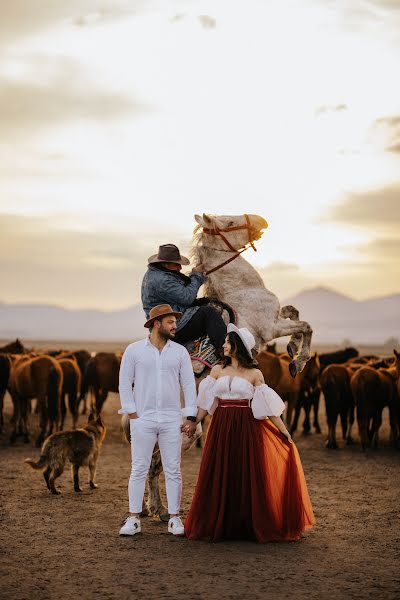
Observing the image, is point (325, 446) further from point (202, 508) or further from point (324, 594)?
point (324, 594)

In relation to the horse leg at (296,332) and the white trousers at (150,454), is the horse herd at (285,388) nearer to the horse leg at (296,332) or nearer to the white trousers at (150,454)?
the horse leg at (296,332)

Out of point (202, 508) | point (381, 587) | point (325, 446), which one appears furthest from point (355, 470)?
point (381, 587)

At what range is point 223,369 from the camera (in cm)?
779

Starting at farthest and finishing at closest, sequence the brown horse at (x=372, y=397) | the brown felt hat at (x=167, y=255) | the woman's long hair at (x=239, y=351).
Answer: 1. the brown horse at (x=372, y=397)
2. the brown felt hat at (x=167, y=255)
3. the woman's long hair at (x=239, y=351)

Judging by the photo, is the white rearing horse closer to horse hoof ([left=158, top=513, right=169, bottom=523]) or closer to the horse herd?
horse hoof ([left=158, top=513, right=169, bottom=523])

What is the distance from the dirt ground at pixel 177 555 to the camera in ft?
19.9

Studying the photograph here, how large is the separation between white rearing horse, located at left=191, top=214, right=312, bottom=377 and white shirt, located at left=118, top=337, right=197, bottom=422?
167cm

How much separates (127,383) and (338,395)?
9.61 meters

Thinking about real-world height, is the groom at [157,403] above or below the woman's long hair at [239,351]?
below

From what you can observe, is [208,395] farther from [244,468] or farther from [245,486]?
[245,486]

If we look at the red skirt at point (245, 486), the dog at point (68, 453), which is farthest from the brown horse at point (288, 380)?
the red skirt at point (245, 486)

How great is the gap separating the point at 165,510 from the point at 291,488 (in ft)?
5.62

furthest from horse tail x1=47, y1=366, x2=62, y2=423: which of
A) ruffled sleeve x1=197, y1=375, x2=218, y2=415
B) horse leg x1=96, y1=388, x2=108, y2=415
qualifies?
ruffled sleeve x1=197, y1=375, x2=218, y2=415

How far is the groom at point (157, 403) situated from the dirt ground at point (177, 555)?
1.62ft
